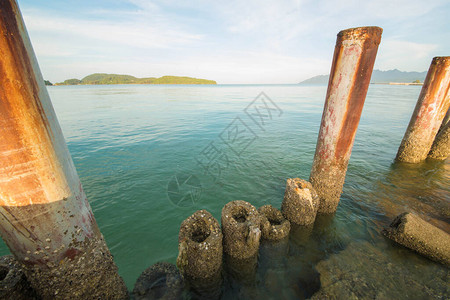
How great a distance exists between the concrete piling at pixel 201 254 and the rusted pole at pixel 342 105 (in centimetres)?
327

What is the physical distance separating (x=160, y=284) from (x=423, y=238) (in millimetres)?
5554

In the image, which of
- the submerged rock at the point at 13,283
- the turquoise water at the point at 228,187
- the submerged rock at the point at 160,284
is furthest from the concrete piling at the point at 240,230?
the submerged rock at the point at 13,283

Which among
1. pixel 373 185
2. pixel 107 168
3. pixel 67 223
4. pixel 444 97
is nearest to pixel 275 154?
pixel 373 185

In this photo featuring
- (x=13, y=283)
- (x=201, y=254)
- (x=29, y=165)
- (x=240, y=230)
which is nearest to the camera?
(x=29, y=165)

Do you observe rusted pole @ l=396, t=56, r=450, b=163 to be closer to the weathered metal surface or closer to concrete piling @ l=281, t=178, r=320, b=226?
the weathered metal surface

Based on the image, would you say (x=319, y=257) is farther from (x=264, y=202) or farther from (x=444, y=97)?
(x=444, y=97)

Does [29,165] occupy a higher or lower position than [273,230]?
higher

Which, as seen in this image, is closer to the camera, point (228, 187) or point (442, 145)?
point (228, 187)

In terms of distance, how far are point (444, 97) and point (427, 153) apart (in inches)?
107

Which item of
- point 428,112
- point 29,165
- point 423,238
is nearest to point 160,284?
point 29,165

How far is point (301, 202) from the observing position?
14.9ft

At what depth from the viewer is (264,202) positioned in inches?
247

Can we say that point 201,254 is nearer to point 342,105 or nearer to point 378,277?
point 378,277

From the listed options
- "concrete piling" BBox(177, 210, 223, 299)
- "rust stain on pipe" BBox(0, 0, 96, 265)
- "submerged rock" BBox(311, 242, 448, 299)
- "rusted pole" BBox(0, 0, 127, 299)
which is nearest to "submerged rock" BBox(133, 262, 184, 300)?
"concrete piling" BBox(177, 210, 223, 299)
